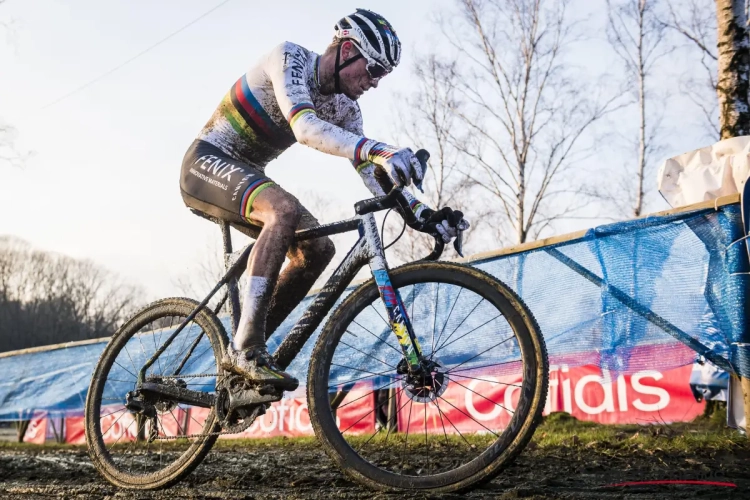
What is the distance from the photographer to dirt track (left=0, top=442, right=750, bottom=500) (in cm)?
267

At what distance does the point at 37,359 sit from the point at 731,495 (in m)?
11.6

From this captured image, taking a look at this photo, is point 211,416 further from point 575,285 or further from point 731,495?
point 575,285

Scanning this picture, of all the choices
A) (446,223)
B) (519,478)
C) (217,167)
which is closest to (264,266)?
(217,167)

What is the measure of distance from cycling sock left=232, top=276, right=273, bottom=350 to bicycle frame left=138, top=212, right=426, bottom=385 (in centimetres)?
16

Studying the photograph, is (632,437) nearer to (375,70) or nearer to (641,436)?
(641,436)

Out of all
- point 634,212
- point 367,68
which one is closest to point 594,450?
point 367,68

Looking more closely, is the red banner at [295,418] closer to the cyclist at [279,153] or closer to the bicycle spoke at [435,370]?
the bicycle spoke at [435,370]

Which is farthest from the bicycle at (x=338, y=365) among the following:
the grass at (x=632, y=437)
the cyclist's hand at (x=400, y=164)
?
the grass at (x=632, y=437)

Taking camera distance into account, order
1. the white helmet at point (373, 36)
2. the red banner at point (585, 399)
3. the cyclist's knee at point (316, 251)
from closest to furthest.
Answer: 1. the white helmet at point (373, 36)
2. the cyclist's knee at point (316, 251)
3. the red banner at point (585, 399)

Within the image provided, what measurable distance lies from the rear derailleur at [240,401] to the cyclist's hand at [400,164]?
3.57ft

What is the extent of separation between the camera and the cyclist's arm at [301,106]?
291 centimetres

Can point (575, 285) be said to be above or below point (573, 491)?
above

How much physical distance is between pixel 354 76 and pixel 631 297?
2630 mm

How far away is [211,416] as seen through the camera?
328 cm
